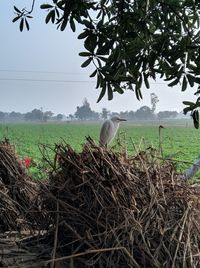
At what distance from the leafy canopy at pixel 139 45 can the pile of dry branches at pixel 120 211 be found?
578 millimetres

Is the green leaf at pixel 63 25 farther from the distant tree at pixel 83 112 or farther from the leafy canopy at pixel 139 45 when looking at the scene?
the distant tree at pixel 83 112

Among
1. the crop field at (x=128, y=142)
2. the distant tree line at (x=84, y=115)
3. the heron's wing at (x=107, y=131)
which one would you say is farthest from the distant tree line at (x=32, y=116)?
the heron's wing at (x=107, y=131)

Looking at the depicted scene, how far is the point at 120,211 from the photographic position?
295cm

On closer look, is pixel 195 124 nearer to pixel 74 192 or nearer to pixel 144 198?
pixel 144 198

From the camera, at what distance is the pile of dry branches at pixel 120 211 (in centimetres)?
286

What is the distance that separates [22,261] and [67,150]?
2.55 feet

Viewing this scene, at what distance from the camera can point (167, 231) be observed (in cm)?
293

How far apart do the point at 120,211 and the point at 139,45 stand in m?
1.00

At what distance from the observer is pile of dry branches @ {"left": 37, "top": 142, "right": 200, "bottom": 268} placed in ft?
9.37

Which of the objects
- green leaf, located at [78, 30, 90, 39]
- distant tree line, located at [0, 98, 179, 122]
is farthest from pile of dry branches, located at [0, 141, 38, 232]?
distant tree line, located at [0, 98, 179, 122]

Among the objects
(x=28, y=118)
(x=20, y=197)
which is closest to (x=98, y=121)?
(x=28, y=118)

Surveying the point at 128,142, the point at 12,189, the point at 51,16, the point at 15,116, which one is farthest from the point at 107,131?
the point at 15,116

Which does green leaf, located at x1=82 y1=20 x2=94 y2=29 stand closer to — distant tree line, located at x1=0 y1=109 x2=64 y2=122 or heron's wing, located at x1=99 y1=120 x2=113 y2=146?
heron's wing, located at x1=99 y1=120 x2=113 y2=146

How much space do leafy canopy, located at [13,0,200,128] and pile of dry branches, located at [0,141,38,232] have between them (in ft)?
6.90
